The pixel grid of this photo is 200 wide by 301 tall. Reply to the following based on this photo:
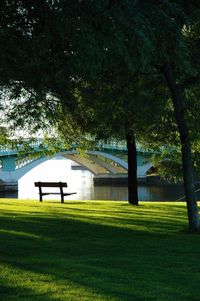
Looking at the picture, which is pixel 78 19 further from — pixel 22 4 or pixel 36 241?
pixel 36 241

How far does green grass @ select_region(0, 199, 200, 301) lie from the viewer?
18.2 ft

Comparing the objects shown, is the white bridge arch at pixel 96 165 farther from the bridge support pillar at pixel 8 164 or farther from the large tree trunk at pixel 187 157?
the large tree trunk at pixel 187 157

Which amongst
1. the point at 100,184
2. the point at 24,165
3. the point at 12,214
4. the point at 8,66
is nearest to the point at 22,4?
the point at 8,66

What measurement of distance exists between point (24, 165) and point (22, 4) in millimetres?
50527

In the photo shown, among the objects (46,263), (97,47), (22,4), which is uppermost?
(22,4)

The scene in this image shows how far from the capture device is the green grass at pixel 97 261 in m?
5.54

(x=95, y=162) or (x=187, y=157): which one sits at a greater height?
(x=95, y=162)

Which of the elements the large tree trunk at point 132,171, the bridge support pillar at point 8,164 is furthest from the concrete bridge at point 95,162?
the large tree trunk at point 132,171

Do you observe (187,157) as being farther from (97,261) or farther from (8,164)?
(8,164)

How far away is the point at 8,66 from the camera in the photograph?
328 inches

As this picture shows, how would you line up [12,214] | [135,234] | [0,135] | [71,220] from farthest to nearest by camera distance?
[0,135] < [12,214] < [71,220] < [135,234]

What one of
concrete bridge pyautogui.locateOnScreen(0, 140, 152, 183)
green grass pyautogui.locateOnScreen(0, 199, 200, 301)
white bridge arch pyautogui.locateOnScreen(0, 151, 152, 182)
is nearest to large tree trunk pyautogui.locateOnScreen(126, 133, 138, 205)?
green grass pyautogui.locateOnScreen(0, 199, 200, 301)

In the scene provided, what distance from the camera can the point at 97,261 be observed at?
7.34 meters

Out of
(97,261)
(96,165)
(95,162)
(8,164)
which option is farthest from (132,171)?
(96,165)
